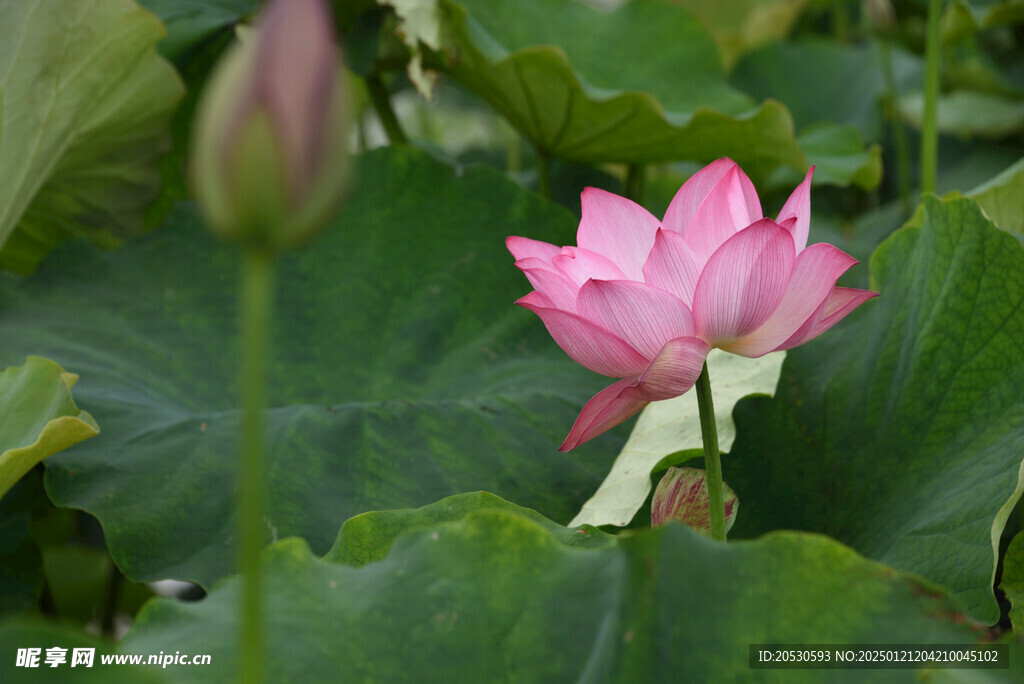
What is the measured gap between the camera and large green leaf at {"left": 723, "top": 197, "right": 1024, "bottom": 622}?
1.57 ft

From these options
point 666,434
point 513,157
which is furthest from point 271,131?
point 513,157

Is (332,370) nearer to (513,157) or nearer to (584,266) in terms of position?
(584,266)

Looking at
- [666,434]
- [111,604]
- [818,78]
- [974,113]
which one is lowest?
[111,604]

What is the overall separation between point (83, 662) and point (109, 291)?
56 centimetres

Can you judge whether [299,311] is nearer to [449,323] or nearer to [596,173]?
[449,323]

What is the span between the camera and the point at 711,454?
412 mm

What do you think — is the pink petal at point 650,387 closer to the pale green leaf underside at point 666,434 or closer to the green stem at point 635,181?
the pale green leaf underside at point 666,434

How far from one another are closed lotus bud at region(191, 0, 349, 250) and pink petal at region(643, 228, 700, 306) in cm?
23

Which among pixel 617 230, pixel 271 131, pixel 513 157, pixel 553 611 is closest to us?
pixel 271 131

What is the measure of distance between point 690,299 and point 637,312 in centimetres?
4

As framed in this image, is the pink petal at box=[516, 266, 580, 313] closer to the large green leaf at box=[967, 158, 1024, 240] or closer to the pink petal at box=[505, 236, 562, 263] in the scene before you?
the pink petal at box=[505, 236, 562, 263]

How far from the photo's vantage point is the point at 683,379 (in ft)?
1.29

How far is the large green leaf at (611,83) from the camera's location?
0.80m

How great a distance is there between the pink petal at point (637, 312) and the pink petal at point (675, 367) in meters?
0.01
